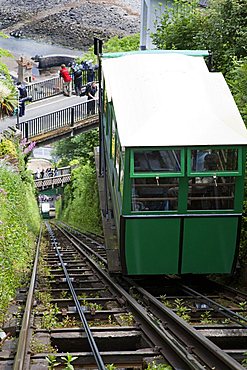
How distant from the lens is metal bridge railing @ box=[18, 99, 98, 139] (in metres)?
23.1

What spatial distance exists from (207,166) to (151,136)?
0.89m

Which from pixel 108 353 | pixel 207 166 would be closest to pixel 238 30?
pixel 207 166

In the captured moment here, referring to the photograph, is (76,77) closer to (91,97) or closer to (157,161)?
(91,97)

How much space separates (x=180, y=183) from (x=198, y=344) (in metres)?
3.12

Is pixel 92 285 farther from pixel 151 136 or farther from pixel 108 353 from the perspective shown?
pixel 108 353

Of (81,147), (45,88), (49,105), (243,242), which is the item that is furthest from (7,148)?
(81,147)

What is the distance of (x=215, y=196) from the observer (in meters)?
8.96

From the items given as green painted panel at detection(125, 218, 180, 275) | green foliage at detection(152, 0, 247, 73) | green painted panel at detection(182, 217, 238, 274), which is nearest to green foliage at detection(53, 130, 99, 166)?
A: green foliage at detection(152, 0, 247, 73)

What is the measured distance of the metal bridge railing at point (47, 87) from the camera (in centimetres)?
2636

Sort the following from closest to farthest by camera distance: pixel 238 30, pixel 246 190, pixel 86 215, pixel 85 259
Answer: pixel 246 190 → pixel 85 259 → pixel 238 30 → pixel 86 215

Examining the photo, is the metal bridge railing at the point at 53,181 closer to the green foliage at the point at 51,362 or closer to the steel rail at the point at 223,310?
the steel rail at the point at 223,310

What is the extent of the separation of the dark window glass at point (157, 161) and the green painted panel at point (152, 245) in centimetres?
72

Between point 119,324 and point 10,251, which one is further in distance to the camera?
point 10,251

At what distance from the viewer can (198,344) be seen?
20.3 ft
